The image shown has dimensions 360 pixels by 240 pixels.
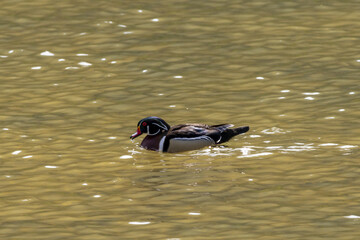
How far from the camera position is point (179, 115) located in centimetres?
1694

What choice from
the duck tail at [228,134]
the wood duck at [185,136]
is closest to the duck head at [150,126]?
the wood duck at [185,136]

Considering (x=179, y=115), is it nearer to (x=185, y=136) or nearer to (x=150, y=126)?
(x=150, y=126)

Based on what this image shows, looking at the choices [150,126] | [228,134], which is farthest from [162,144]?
[228,134]

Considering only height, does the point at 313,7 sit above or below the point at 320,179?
above

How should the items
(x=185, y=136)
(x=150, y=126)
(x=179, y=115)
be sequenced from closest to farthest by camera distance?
(x=185, y=136), (x=150, y=126), (x=179, y=115)

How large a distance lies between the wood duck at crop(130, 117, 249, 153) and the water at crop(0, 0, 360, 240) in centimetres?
15

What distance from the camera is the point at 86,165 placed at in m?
14.4

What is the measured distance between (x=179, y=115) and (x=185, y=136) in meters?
1.95

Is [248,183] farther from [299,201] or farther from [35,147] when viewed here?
[35,147]

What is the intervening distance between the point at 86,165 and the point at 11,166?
3.75 ft

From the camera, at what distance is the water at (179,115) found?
11.8 m

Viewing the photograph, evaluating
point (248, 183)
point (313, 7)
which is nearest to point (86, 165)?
point (248, 183)

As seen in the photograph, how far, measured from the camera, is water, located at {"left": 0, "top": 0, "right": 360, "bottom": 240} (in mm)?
11797

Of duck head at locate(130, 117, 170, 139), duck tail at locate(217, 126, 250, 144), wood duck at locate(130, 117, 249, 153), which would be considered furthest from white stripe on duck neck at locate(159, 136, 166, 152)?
duck tail at locate(217, 126, 250, 144)
